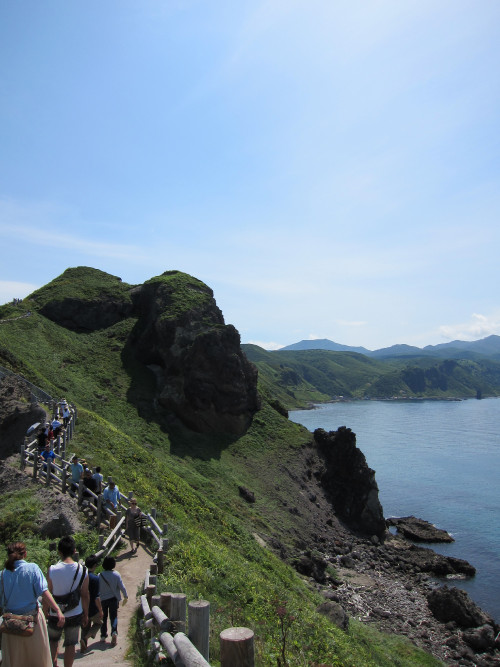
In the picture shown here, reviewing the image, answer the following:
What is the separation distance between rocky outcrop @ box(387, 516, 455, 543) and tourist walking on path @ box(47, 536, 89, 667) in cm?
5682

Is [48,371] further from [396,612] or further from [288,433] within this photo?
[396,612]

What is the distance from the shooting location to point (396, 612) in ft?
123

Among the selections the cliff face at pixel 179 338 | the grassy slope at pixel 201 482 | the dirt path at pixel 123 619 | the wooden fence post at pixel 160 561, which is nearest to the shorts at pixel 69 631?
the dirt path at pixel 123 619

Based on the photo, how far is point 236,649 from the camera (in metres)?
6.92

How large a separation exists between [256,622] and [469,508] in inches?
2456

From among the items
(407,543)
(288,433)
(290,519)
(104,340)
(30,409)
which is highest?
(104,340)

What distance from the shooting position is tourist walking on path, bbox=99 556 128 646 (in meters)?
10.6

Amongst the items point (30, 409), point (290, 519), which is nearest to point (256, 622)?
point (30, 409)

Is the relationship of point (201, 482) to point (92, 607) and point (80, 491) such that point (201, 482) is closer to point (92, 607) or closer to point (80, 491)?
point (80, 491)

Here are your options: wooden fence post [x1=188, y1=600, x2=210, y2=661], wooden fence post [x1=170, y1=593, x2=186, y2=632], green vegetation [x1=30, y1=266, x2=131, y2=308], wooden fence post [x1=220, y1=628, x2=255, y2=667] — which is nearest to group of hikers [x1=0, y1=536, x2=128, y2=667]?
wooden fence post [x1=170, y1=593, x2=186, y2=632]

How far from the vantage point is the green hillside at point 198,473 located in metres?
16.0

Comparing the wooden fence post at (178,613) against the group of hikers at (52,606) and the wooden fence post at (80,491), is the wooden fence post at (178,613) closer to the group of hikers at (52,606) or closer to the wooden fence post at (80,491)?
the group of hikers at (52,606)

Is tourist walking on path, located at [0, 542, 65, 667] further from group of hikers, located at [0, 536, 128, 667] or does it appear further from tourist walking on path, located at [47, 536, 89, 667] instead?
tourist walking on path, located at [47, 536, 89, 667]

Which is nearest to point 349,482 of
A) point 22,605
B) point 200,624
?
point 200,624
